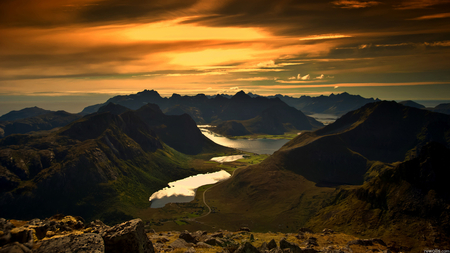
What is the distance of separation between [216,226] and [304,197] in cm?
8272

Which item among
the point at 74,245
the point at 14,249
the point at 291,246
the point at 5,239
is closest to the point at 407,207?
the point at 291,246

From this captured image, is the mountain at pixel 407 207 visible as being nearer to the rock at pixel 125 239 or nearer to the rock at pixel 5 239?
the rock at pixel 125 239

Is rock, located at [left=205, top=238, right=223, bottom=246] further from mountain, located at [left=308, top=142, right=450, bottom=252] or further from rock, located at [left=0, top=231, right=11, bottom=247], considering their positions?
mountain, located at [left=308, top=142, right=450, bottom=252]

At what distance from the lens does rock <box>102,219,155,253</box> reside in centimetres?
2380

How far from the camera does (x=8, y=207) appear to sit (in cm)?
19550

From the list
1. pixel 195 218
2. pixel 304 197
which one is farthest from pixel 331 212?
pixel 195 218

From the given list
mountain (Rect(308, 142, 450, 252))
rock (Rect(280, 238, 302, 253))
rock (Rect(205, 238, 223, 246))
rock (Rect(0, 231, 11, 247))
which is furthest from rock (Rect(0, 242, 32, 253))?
mountain (Rect(308, 142, 450, 252))

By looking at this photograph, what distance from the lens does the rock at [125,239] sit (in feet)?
78.1

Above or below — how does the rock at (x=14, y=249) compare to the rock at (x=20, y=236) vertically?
above

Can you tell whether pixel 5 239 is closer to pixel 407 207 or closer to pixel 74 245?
pixel 74 245

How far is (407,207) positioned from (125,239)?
134 meters

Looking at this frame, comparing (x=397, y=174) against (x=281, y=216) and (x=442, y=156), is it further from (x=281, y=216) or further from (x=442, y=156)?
(x=281, y=216)

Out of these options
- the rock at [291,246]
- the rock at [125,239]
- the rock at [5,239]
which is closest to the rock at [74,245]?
the rock at [125,239]

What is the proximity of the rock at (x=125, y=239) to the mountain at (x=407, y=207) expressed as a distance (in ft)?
338
